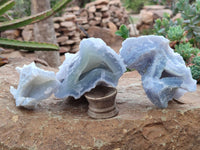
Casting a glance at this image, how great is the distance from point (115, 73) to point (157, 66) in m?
0.25

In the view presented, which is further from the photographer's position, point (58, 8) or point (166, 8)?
point (166, 8)

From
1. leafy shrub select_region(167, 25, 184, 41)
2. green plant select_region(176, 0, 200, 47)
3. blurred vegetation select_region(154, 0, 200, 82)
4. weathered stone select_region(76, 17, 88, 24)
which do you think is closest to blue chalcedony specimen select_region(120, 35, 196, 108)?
blurred vegetation select_region(154, 0, 200, 82)

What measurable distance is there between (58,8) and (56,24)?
8.84 ft

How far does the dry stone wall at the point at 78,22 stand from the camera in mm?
5469

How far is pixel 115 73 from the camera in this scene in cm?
143

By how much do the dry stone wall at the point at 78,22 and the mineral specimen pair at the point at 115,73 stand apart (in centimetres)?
381

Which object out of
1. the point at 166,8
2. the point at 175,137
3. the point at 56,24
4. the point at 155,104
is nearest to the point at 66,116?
the point at 155,104

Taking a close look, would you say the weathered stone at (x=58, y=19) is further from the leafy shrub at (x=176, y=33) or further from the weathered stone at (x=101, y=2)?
the leafy shrub at (x=176, y=33)

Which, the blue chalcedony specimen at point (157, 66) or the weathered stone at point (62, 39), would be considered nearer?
the blue chalcedony specimen at point (157, 66)

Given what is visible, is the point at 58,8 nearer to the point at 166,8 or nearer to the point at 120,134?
the point at 120,134

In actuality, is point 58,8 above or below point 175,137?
above

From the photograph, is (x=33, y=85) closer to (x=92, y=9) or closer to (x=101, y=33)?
(x=101, y=33)

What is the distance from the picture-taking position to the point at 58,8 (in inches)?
117

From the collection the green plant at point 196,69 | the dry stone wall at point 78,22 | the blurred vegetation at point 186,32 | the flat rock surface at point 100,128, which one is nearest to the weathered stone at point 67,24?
the dry stone wall at point 78,22
